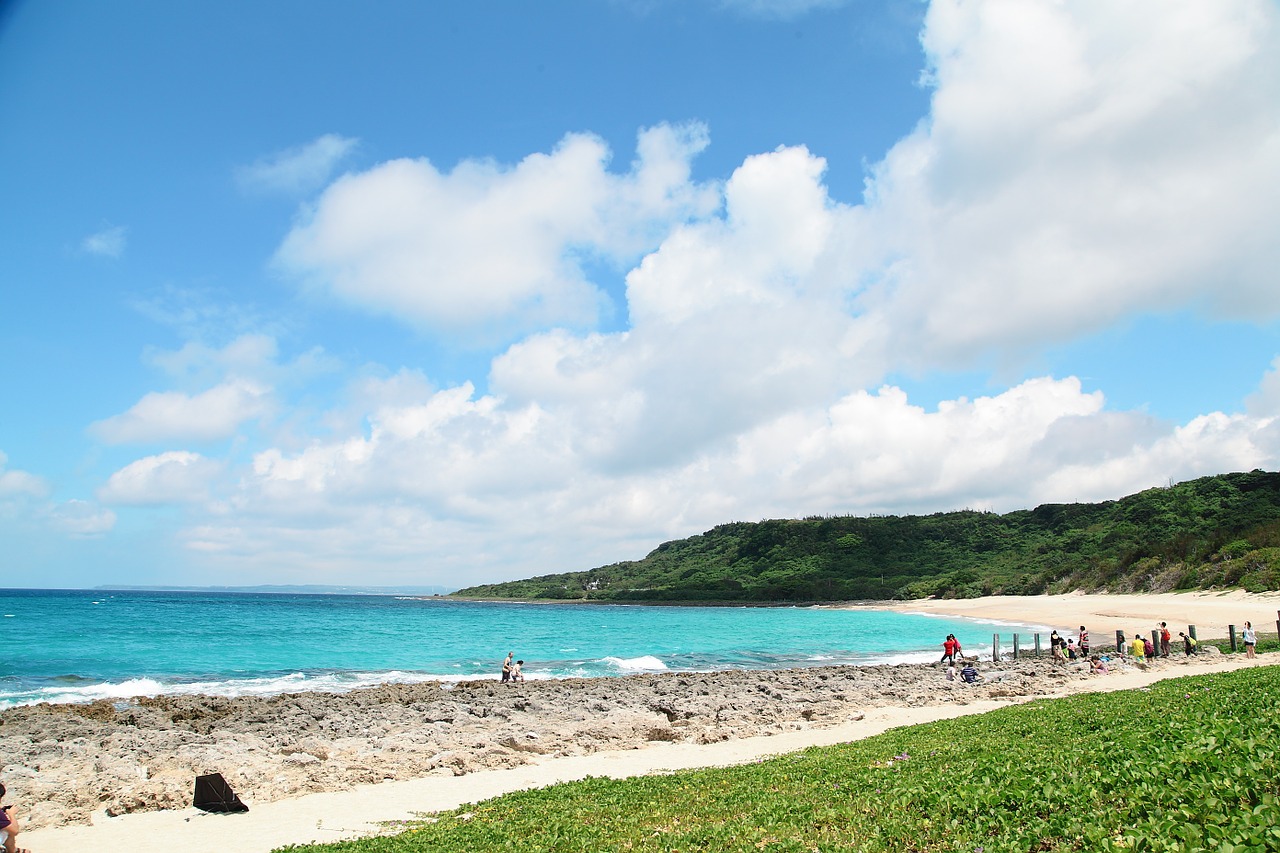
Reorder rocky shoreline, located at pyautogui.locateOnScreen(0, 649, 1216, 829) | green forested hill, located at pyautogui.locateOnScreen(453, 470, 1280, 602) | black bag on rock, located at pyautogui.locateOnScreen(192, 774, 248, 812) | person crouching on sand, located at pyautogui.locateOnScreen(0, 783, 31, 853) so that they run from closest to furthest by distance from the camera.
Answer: person crouching on sand, located at pyautogui.locateOnScreen(0, 783, 31, 853), black bag on rock, located at pyautogui.locateOnScreen(192, 774, 248, 812), rocky shoreline, located at pyautogui.locateOnScreen(0, 649, 1216, 829), green forested hill, located at pyautogui.locateOnScreen(453, 470, 1280, 602)

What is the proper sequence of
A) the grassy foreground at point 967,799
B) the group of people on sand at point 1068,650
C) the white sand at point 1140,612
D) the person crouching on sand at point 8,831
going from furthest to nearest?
1. the white sand at point 1140,612
2. the group of people on sand at point 1068,650
3. the person crouching on sand at point 8,831
4. the grassy foreground at point 967,799

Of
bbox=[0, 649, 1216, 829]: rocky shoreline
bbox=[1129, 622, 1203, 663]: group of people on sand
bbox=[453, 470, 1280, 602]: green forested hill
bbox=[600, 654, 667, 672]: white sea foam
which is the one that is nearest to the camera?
bbox=[0, 649, 1216, 829]: rocky shoreline

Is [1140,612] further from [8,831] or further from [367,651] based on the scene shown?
[8,831]

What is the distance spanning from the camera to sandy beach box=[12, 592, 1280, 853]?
13844 millimetres

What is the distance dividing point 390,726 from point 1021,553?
5438 inches

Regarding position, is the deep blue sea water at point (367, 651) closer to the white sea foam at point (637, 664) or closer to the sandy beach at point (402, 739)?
the white sea foam at point (637, 664)

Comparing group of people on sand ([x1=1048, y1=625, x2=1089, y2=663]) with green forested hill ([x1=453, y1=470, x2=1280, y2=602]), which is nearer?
group of people on sand ([x1=1048, y1=625, x2=1089, y2=663])

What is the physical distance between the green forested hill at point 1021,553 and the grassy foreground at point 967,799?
195ft

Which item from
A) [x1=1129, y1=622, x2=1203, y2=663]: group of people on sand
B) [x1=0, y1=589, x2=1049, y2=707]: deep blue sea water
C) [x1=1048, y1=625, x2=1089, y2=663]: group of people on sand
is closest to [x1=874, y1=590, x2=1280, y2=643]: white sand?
[x1=0, y1=589, x2=1049, y2=707]: deep blue sea water

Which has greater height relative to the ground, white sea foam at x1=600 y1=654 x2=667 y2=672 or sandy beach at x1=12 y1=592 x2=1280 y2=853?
sandy beach at x1=12 y1=592 x2=1280 y2=853

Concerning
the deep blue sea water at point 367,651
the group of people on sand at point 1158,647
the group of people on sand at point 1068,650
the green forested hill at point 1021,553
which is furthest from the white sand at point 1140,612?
the group of people on sand at point 1068,650

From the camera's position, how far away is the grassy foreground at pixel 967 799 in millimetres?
6703

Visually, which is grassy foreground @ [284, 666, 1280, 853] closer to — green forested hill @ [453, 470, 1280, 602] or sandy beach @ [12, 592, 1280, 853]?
sandy beach @ [12, 592, 1280, 853]

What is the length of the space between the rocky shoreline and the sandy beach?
0.21 feet
